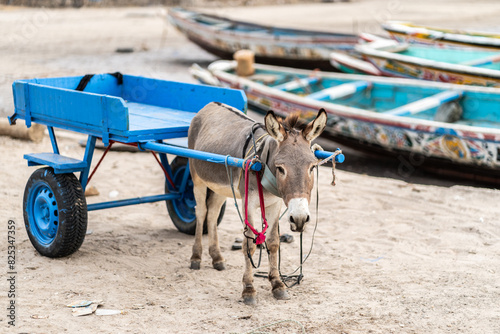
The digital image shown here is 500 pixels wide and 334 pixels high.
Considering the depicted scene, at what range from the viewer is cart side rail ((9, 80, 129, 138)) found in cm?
488

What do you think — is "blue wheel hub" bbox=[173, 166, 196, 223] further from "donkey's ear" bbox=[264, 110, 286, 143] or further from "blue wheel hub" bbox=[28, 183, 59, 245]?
"donkey's ear" bbox=[264, 110, 286, 143]

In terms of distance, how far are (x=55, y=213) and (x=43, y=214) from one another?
0.25 meters

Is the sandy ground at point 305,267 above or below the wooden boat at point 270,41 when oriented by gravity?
below

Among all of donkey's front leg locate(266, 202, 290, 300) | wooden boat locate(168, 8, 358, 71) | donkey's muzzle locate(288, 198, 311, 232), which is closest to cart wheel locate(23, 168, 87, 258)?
donkey's front leg locate(266, 202, 290, 300)

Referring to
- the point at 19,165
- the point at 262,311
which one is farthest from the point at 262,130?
the point at 19,165

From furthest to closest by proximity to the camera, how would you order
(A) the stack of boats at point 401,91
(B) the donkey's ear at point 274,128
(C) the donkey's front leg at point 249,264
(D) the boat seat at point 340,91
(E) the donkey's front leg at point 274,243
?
(D) the boat seat at point 340,91, (A) the stack of boats at point 401,91, (E) the donkey's front leg at point 274,243, (C) the donkey's front leg at point 249,264, (B) the donkey's ear at point 274,128

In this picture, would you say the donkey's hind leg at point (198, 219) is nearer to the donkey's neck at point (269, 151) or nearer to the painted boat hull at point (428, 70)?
the donkey's neck at point (269, 151)

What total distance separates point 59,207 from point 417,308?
3078 mm

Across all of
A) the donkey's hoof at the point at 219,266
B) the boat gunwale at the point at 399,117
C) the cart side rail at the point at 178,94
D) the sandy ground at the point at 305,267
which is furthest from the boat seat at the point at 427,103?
the donkey's hoof at the point at 219,266

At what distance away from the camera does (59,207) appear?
5109mm

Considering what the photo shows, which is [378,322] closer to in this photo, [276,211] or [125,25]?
[276,211]

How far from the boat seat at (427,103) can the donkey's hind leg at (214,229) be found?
4.25 meters

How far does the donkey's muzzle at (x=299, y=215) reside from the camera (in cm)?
378

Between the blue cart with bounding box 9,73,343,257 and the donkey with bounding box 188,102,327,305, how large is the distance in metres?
0.23
